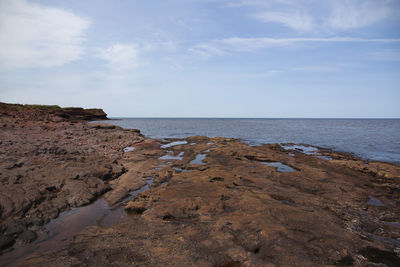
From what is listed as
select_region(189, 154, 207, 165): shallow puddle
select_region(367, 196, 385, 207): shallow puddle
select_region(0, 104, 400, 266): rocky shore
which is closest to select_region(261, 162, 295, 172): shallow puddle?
select_region(0, 104, 400, 266): rocky shore

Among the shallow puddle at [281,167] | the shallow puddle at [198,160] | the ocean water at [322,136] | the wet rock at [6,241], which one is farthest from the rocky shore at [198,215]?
the ocean water at [322,136]

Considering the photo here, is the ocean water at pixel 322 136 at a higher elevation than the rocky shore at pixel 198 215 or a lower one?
higher

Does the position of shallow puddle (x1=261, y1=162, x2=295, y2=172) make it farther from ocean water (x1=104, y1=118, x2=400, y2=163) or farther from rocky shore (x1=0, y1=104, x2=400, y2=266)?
ocean water (x1=104, y1=118, x2=400, y2=163)

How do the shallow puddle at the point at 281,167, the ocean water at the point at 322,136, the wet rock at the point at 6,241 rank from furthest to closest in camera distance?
the ocean water at the point at 322,136, the shallow puddle at the point at 281,167, the wet rock at the point at 6,241

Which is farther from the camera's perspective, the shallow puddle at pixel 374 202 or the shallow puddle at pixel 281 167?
the shallow puddle at pixel 281 167

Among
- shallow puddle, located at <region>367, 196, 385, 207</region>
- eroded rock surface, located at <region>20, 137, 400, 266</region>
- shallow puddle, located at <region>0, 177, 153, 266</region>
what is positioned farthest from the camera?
shallow puddle, located at <region>367, 196, 385, 207</region>

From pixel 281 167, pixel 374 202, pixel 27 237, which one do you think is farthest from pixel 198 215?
pixel 281 167

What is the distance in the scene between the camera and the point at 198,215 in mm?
7590

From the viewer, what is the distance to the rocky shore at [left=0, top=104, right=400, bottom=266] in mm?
5316

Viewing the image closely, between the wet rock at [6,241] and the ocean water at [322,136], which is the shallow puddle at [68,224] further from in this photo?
the ocean water at [322,136]

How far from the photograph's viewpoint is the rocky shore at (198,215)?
532 centimetres

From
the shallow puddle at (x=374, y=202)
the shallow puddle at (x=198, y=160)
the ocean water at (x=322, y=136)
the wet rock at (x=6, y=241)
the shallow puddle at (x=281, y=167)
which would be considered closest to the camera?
the wet rock at (x=6, y=241)

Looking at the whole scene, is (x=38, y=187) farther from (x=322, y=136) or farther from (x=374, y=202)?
(x=322, y=136)

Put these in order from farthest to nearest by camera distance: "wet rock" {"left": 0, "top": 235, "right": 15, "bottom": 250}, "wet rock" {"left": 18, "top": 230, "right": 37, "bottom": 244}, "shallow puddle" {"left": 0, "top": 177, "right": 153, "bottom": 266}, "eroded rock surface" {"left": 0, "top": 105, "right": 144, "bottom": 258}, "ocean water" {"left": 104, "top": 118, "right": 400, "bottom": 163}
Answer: "ocean water" {"left": 104, "top": 118, "right": 400, "bottom": 163}, "eroded rock surface" {"left": 0, "top": 105, "right": 144, "bottom": 258}, "wet rock" {"left": 18, "top": 230, "right": 37, "bottom": 244}, "wet rock" {"left": 0, "top": 235, "right": 15, "bottom": 250}, "shallow puddle" {"left": 0, "top": 177, "right": 153, "bottom": 266}
